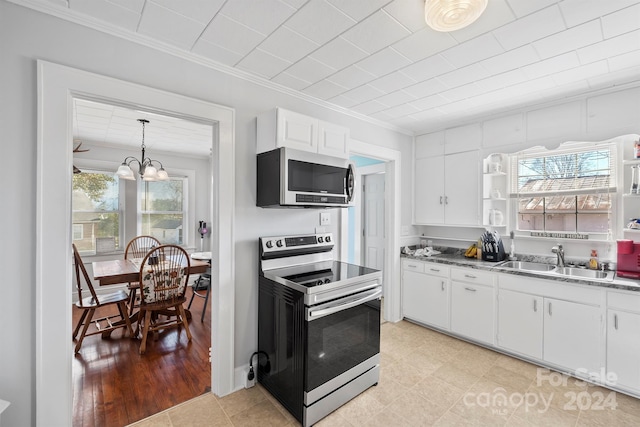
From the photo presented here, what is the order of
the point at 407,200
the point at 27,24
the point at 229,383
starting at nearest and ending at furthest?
1. the point at 27,24
2. the point at 229,383
3. the point at 407,200

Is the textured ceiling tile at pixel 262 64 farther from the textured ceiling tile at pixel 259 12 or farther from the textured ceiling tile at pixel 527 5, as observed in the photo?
the textured ceiling tile at pixel 527 5

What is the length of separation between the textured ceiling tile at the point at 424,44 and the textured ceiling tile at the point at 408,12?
88 millimetres

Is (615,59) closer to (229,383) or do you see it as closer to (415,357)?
(415,357)

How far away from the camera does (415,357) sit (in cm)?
283

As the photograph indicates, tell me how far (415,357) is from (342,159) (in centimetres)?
207

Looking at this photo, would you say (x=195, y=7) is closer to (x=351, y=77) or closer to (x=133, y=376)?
(x=351, y=77)

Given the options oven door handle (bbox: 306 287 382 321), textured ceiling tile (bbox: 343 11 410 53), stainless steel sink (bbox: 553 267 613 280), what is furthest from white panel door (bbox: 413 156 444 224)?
textured ceiling tile (bbox: 343 11 410 53)

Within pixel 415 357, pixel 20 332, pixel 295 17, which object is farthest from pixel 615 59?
pixel 20 332

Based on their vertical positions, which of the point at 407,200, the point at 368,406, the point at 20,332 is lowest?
the point at 368,406

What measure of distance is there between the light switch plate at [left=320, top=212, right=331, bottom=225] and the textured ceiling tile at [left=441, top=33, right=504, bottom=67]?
1.67 meters

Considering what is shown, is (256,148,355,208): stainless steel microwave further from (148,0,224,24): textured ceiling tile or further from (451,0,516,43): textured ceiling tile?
(451,0,516,43): textured ceiling tile

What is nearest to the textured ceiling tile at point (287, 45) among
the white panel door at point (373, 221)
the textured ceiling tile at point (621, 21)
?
the textured ceiling tile at point (621, 21)

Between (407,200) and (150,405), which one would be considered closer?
(150,405)

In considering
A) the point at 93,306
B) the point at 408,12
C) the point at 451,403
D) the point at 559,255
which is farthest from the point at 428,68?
the point at 93,306
